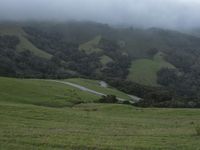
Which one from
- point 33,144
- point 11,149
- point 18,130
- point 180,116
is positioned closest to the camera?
point 11,149

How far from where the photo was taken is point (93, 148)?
24297mm

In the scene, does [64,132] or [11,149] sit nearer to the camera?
[11,149]

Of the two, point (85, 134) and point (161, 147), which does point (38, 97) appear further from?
point (161, 147)

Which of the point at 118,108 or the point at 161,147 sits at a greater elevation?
the point at 161,147

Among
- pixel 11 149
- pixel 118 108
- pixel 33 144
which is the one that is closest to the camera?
pixel 11 149

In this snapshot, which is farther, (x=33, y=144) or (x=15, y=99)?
(x=15, y=99)

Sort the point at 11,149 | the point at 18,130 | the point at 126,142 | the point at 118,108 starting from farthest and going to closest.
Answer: the point at 118,108, the point at 18,130, the point at 126,142, the point at 11,149

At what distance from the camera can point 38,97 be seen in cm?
8025

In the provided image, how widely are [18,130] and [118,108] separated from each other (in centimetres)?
3437

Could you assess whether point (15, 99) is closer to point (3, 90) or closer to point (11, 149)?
point (3, 90)

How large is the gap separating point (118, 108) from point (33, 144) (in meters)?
39.3

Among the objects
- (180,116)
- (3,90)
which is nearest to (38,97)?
(3,90)

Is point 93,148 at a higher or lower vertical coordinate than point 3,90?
higher

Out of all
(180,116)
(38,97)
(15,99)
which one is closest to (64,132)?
(180,116)
